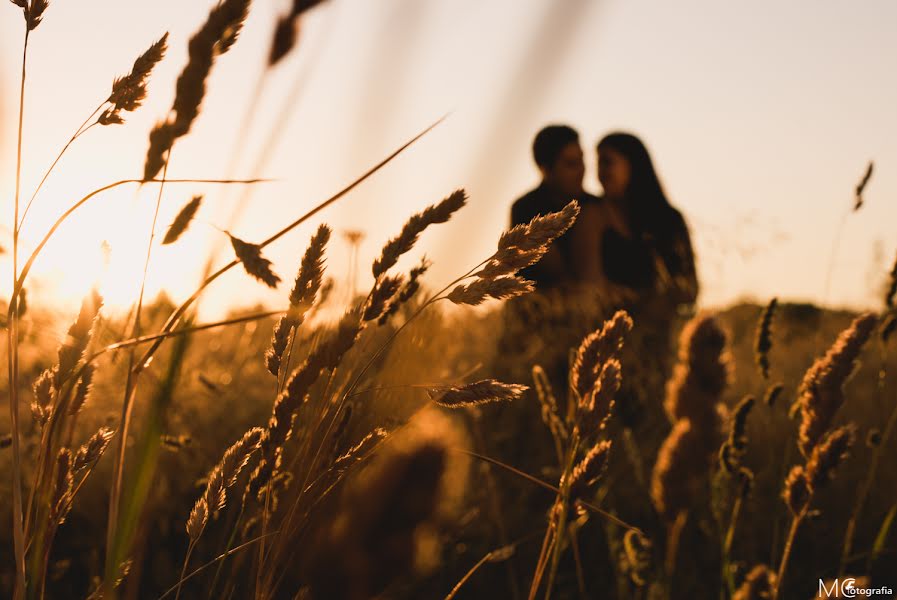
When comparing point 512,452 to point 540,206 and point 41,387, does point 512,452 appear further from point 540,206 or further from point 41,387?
point 41,387

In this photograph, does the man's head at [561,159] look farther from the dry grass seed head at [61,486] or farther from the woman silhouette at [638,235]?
the dry grass seed head at [61,486]

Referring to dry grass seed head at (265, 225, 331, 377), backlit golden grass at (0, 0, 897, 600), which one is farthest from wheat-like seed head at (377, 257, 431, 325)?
dry grass seed head at (265, 225, 331, 377)

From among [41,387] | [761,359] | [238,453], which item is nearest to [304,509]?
[238,453]

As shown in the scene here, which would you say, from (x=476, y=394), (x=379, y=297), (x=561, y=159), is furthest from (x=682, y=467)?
(x=561, y=159)

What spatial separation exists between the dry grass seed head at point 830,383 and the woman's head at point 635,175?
4.65 m

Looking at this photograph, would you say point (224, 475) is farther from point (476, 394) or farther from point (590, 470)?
point (590, 470)

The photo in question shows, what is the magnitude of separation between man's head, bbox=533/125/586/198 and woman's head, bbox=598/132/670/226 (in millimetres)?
1137

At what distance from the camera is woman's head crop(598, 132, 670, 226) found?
563cm

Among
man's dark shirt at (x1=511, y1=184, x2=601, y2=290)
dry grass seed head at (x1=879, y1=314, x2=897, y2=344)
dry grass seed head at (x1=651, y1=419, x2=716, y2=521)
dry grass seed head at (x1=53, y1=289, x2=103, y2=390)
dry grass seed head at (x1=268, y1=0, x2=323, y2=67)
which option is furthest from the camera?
man's dark shirt at (x1=511, y1=184, x2=601, y2=290)

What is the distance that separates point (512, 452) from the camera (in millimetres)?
3182

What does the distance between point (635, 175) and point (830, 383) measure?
486 cm

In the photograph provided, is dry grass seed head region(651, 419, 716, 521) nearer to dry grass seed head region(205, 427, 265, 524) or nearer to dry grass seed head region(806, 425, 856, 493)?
dry grass seed head region(806, 425, 856, 493)

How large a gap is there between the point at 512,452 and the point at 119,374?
5.06 feet

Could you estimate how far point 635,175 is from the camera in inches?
225
